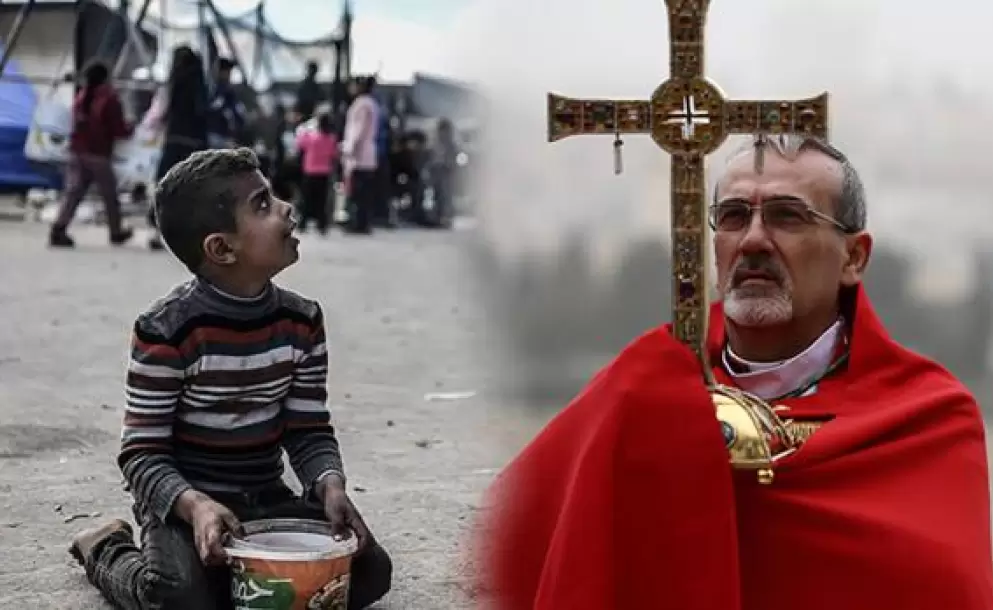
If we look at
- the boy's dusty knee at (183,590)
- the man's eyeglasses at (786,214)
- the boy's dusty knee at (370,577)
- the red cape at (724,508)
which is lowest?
the boy's dusty knee at (370,577)

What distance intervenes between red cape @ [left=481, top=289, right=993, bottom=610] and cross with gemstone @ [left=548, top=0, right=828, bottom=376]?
0.09 meters

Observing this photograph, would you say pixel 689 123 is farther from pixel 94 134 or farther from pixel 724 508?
pixel 94 134

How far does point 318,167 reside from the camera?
14.8m

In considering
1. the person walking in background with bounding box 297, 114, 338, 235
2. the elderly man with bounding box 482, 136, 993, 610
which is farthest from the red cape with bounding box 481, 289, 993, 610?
the person walking in background with bounding box 297, 114, 338, 235

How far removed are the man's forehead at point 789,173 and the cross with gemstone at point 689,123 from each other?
5.1 inches

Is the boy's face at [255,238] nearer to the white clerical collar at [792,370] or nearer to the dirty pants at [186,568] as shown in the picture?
the dirty pants at [186,568]

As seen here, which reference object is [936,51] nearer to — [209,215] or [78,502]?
[209,215]

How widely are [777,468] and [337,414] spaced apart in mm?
3595

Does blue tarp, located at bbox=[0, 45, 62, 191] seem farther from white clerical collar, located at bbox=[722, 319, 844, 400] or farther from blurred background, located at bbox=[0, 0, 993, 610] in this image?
white clerical collar, located at bbox=[722, 319, 844, 400]

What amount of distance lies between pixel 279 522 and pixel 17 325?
5.42 meters

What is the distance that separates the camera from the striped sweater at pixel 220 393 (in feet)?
9.91

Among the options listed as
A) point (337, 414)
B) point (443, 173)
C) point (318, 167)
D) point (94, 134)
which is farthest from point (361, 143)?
point (337, 414)

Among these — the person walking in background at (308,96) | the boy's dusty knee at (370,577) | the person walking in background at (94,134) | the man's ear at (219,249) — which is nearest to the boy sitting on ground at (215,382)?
the man's ear at (219,249)

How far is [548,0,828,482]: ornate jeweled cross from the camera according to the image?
243cm
